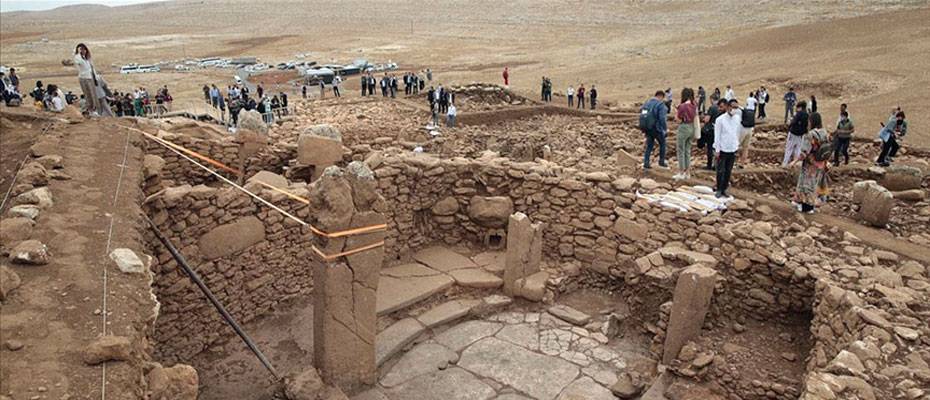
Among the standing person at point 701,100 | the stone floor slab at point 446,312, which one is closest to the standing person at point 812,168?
the stone floor slab at point 446,312

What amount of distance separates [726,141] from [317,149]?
250 inches

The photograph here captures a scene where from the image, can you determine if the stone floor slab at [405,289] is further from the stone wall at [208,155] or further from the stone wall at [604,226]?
the stone wall at [208,155]

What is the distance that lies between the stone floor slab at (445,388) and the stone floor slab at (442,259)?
7.73 ft

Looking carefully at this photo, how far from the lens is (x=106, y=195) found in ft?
18.7

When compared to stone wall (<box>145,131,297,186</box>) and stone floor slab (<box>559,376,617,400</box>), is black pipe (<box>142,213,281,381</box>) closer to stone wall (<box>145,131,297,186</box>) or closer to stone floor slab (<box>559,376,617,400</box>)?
stone floor slab (<box>559,376,617,400</box>)

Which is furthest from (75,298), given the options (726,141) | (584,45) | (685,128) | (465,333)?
(584,45)

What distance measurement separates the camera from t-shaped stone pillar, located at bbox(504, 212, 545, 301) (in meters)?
8.52

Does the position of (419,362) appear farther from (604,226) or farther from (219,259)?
(604,226)

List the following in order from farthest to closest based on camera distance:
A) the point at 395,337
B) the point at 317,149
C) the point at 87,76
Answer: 1. the point at 317,149
2. the point at 87,76
3. the point at 395,337

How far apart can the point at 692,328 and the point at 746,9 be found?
193 ft

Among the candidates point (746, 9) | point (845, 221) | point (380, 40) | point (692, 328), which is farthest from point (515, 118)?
point (380, 40)

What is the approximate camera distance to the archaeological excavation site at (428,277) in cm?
433

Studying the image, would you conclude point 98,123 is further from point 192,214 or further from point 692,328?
point 692,328

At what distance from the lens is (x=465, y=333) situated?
26.1ft
